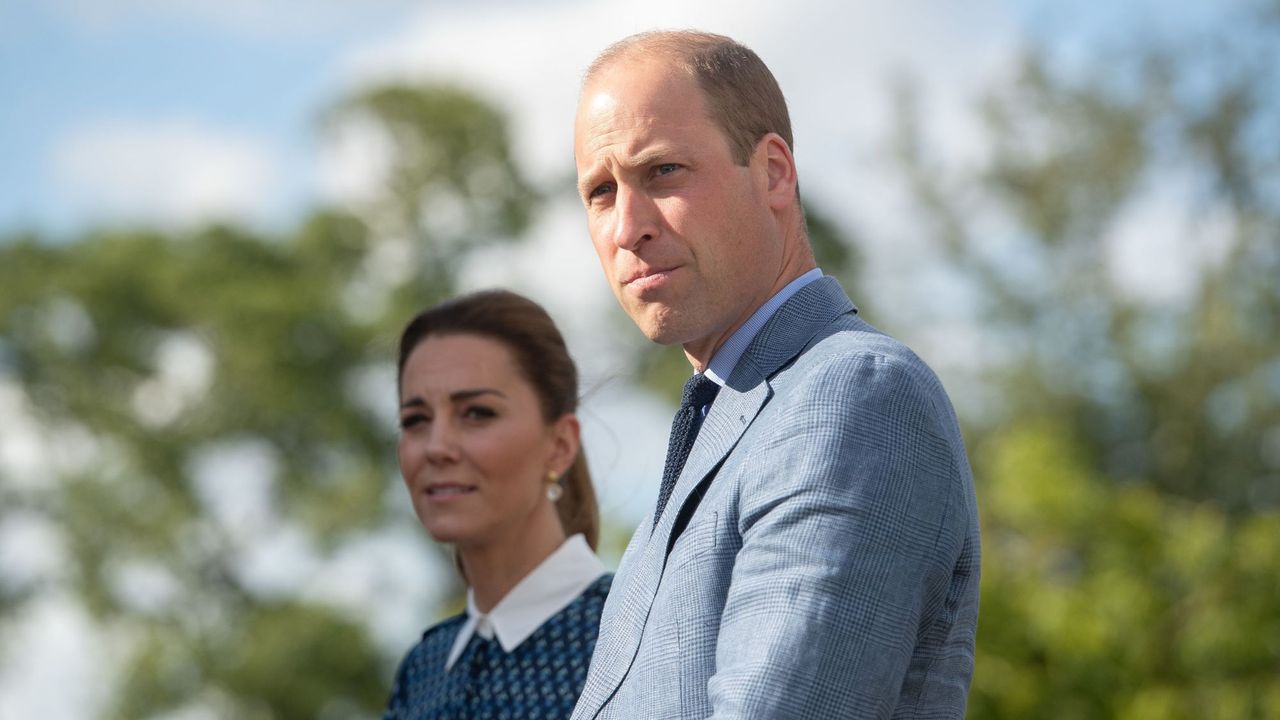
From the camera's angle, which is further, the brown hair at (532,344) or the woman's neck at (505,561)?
the brown hair at (532,344)

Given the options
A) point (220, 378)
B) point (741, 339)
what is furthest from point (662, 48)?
point (220, 378)

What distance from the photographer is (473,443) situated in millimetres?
3805

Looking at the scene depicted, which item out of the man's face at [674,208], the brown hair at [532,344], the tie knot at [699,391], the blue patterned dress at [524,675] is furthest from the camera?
the brown hair at [532,344]

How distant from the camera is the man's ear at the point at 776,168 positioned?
2072 mm

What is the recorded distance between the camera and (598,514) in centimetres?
423

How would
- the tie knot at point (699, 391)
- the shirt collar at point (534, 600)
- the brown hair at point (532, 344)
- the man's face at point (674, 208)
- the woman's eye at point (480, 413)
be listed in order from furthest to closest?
1. the brown hair at point (532, 344)
2. the woman's eye at point (480, 413)
3. the shirt collar at point (534, 600)
4. the tie knot at point (699, 391)
5. the man's face at point (674, 208)

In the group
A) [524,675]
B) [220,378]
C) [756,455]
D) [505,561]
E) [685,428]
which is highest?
[220,378]

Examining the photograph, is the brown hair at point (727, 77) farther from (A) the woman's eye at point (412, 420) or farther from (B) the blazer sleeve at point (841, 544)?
(A) the woman's eye at point (412, 420)

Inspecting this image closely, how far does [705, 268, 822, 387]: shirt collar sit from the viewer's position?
207 cm

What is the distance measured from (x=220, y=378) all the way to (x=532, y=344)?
17147 mm

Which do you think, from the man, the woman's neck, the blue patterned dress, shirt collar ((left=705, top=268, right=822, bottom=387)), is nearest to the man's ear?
the man

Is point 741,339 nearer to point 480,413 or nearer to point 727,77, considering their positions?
point 727,77

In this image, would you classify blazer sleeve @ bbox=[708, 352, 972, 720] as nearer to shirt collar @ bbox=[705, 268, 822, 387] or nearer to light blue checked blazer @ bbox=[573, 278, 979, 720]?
light blue checked blazer @ bbox=[573, 278, 979, 720]

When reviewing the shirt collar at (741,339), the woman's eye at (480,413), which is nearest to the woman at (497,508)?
the woman's eye at (480,413)
